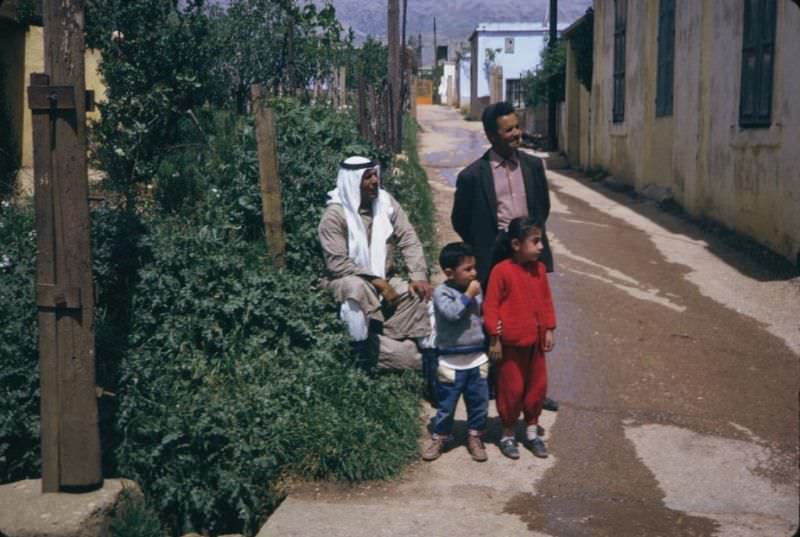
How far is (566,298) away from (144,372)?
431 centimetres

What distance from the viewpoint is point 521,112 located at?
3412 centimetres

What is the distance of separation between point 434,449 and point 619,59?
14.1 m

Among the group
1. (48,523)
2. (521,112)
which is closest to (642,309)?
(48,523)

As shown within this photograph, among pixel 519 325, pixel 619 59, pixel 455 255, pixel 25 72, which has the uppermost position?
pixel 619 59

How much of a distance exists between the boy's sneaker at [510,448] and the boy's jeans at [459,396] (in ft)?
0.48

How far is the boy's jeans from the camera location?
206 inches

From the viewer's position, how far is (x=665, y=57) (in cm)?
1462

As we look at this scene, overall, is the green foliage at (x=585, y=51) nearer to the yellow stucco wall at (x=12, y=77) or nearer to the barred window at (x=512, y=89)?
the yellow stucco wall at (x=12, y=77)

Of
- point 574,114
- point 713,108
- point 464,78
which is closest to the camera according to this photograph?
point 713,108

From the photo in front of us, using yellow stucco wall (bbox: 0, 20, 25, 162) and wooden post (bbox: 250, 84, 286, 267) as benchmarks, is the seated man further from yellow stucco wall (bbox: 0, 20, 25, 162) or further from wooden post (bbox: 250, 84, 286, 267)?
yellow stucco wall (bbox: 0, 20, 25, 162)

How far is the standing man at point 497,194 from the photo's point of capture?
218 inches

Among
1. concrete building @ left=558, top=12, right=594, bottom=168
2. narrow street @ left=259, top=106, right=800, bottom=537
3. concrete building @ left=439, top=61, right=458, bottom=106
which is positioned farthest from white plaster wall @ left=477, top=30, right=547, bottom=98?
narrow street @ left=259, top=106, right=800, bottom=537

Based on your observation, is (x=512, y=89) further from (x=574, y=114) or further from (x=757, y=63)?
(x=757, y=63)

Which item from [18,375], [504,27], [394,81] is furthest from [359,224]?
[504,27]
